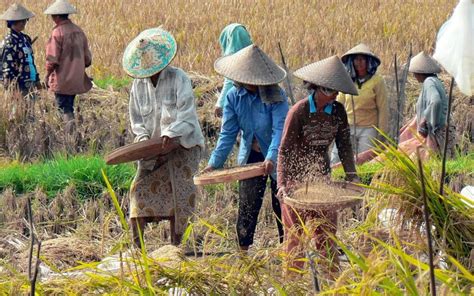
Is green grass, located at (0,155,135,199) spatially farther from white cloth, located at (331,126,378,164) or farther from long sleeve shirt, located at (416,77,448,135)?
long sleeve shirt, located at (416,77,448,135)

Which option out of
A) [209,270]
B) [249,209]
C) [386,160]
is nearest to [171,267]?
[209,270]

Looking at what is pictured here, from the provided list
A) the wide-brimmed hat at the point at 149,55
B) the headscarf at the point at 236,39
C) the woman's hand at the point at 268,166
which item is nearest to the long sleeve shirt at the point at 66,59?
the headscarf at the point at 236,39

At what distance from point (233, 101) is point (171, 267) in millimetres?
2283

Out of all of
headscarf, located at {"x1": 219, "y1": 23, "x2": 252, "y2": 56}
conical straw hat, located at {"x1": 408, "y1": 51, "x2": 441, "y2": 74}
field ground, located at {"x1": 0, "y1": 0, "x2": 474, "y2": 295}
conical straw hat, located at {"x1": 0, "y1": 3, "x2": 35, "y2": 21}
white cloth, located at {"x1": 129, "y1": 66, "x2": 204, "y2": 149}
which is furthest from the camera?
conical straw hat, located at {"x1": 0, "y1": 3, "x2": 35, "y2": 21}

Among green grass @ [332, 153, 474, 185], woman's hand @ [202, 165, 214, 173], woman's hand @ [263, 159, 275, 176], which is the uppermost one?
woman's hand @ [263, 159, 275, 176]

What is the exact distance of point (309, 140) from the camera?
5383 millimetres

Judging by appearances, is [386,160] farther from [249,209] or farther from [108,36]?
[108,36]

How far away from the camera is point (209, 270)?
368cm

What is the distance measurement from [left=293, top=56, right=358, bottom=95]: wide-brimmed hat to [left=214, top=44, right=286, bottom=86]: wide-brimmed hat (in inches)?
19.8

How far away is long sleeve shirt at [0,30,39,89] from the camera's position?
9.70 meters

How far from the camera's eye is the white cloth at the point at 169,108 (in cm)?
619

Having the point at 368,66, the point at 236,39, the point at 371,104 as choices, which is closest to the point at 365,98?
the point at 371,104

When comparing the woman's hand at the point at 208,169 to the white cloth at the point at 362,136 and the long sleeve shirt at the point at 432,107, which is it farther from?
the long sleeve shirt at the point at 432,107

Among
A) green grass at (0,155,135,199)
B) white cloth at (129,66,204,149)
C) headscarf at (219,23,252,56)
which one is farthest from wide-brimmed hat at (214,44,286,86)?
green grass at (0,155,135,199)
